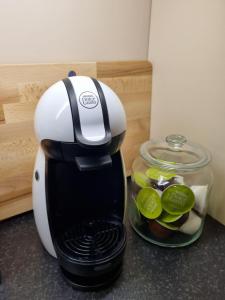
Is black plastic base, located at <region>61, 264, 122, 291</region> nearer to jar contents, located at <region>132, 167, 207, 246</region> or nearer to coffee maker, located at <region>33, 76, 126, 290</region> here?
coffee maker, located at <region>33, 76, 126, 290</region>

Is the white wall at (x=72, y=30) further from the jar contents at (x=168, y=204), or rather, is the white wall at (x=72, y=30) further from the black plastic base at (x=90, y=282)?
the black plastic base at (x=90, y=282)

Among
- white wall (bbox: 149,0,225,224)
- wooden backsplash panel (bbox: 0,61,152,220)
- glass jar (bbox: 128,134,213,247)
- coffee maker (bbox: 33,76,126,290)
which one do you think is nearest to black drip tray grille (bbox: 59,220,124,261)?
coffee maker (bbox: 33,76,126,290)

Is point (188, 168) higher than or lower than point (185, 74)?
lower

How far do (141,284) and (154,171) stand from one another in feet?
0.83

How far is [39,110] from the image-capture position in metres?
0.40

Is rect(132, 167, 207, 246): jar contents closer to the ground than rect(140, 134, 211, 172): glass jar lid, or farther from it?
closer to the ground

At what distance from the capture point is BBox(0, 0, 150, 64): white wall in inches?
21.7

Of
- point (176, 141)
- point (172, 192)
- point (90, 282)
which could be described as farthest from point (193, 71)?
point (90, 282)

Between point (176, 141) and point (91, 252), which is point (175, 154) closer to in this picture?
point (176, 141)

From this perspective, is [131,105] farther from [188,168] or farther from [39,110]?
[39,110]

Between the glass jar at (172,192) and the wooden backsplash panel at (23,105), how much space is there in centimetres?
24

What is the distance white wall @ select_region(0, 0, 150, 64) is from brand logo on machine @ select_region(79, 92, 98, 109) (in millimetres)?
301

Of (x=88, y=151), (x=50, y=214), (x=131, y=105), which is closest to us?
(x=88, y=151)

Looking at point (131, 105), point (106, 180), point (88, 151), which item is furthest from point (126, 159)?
point (88, 151)
